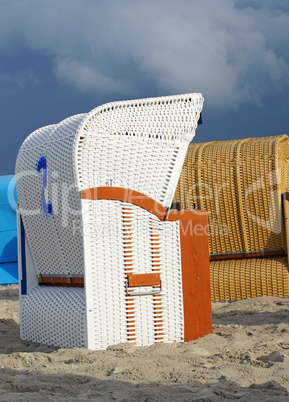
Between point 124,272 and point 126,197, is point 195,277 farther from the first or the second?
point 126,197

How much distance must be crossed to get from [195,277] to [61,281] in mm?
1304

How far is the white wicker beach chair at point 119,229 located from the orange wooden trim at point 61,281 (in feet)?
0.05

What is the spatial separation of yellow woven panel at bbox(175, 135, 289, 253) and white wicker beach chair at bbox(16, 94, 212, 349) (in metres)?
2.78

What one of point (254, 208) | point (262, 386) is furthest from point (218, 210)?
point (262, 386)

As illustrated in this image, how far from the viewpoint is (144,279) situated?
14.6 ft

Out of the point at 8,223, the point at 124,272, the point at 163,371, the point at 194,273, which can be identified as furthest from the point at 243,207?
the point at 8,223

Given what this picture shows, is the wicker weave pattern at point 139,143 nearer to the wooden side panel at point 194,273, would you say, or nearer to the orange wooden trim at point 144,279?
the wooden side panel at point 194,273

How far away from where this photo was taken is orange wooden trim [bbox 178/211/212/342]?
4.65 metres

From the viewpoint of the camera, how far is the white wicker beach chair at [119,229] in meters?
4.38

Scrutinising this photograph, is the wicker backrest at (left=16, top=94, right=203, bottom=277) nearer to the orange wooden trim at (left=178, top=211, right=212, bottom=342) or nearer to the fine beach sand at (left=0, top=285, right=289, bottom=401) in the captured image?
the orange wooden trim at (left=178, top=211, right=212, bottom=342)

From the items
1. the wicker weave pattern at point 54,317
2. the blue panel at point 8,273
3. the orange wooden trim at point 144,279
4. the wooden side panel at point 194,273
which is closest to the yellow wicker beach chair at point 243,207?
the wooden side panel at point 194,273

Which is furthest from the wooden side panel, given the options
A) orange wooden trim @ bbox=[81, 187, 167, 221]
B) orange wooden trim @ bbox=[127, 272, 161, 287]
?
orange wooden trim @ bbox=[127, 272, 161, 287]

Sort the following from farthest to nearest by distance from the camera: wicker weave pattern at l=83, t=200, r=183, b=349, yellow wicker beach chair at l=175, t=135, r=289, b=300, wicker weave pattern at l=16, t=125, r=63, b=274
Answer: yellow wicker beach chair at l=175, t=135, r=289, b=300
wicker weave pattern at l=16, t=125, r=63, b=274
wicker weave pattern at l=83, t=200, r=183, b=349

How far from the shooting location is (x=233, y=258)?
773 centimetres
